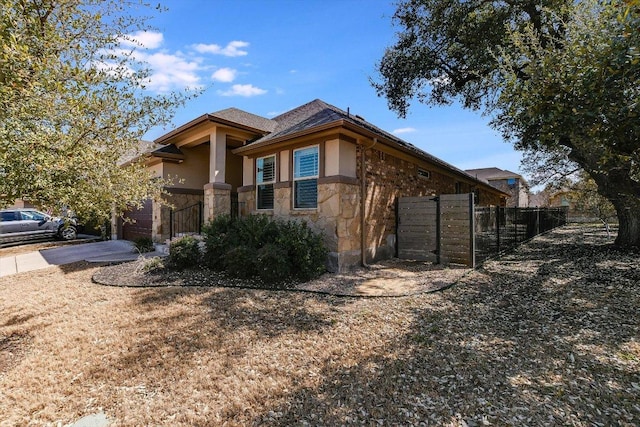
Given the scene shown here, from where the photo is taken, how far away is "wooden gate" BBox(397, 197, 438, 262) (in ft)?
28.3

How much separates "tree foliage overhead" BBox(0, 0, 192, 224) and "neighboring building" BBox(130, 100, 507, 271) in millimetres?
3501

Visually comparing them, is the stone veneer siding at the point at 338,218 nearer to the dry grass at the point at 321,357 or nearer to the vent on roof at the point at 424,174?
the dry grass at the point at 321,357

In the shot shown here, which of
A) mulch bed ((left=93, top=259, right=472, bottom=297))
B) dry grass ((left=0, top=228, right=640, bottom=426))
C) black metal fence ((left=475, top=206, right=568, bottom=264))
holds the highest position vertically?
black metal fence ((left=475, top=206, right=568, bottom=264))

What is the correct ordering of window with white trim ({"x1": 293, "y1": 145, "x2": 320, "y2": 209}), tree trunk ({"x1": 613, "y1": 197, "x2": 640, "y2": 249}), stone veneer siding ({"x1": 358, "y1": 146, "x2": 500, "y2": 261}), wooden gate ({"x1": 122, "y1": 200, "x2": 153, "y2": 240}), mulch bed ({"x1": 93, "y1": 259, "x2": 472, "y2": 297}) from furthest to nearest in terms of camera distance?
wooden gate ({"x1": 122, "y1": 200, "x2": 153, "y2": 240}), tree trunk ({"x1": 613, "y1": 197, "x2": 640, "y2": 249}), stone veneer siding ({"x1": 358, "y1": 146, "x2": 500, "y2": 261}), window with white trim ({"x1": 293, "y1": 145, "x2": 320, "y2": 209}), mulch bed ({"x1": 93, "y1": 259, "x2": 472, "y2": 297})

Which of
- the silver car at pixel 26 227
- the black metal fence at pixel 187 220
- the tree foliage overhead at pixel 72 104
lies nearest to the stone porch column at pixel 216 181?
the black metal fence at pixel 187 220

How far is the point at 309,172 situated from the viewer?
8.05 metres

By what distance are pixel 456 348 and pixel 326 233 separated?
13.9 feet

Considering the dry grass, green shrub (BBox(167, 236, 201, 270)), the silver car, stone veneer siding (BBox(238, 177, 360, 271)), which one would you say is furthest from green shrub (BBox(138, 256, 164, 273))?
the silver car

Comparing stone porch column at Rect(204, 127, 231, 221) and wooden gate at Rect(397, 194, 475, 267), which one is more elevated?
stone porch column at Rect(204, 127, 231, 221)

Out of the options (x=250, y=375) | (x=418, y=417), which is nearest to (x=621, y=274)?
(x=418, y=417)

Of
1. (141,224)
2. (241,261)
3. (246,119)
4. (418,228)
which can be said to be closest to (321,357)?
(241,261)

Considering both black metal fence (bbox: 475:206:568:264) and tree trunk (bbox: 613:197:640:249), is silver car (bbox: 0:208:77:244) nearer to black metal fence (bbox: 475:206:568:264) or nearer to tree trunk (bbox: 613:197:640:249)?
black metal fence (bbox: 475:206:568:264)

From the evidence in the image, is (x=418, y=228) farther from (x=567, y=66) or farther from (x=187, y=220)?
(x=187, y=220)

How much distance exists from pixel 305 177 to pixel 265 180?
5.61 ft
